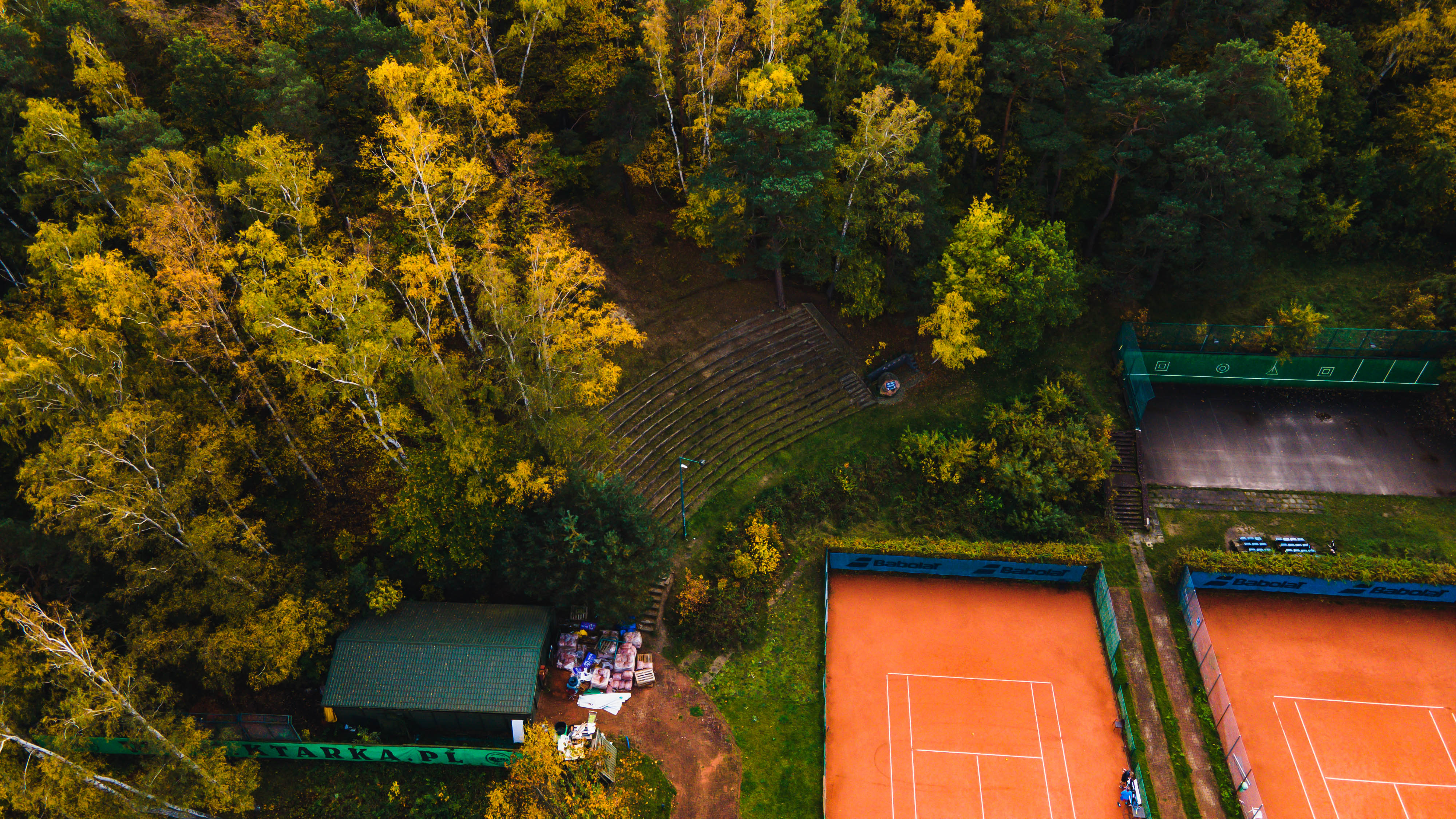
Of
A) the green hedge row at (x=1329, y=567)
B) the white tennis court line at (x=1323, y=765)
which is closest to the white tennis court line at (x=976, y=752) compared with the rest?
the white tennis court line at (x=1323, y=765)

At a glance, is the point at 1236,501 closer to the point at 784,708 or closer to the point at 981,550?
the point at 981,550

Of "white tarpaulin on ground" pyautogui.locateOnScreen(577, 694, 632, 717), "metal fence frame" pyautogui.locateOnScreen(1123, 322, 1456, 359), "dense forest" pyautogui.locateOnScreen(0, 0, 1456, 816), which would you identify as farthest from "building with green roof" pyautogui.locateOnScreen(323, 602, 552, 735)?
"metal fence frame" pyautogui.locateOnScreen(1123, 322, 1456, 359)

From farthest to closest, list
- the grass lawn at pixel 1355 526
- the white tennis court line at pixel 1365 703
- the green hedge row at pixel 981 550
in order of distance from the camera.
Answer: the grass lawn at pixel 1355 526 → the green hedge row at pixel 981 550 → the white tennis court line at pixel 1365 703

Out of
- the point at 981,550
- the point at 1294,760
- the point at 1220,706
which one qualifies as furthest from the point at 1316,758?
the point at 981,550

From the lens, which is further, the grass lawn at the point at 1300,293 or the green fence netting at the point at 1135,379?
the grass lawn at the point at 1300,293

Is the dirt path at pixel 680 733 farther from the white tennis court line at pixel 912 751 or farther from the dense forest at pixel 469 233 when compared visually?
the white tennis court line at pixel 912 751

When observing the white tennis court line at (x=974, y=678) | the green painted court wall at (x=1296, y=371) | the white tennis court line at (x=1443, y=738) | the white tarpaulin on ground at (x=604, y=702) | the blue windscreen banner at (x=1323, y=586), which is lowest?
the white tarpaulin on ground at (x=604, y=702)

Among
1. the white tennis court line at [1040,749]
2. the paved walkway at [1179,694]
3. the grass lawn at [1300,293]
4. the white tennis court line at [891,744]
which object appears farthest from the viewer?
the grass lawn at [1300,293]

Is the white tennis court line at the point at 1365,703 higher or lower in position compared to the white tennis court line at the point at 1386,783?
higher
